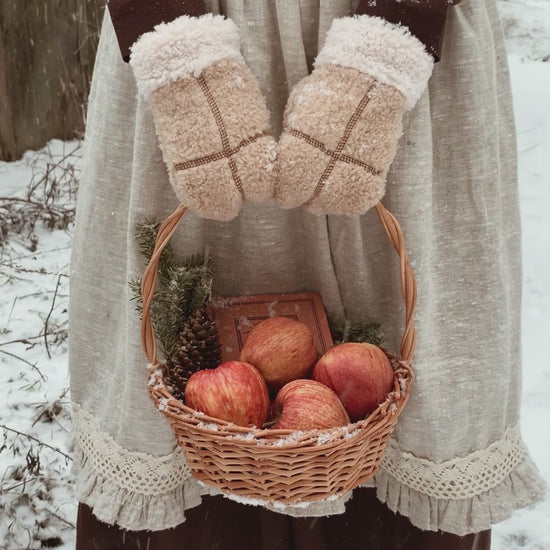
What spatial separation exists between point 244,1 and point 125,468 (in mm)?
695

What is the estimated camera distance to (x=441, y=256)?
1.16 metres

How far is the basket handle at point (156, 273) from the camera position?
99 centimetres

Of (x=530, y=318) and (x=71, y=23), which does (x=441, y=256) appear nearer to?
(x=530, y=318)

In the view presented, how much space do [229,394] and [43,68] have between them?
2333 mm

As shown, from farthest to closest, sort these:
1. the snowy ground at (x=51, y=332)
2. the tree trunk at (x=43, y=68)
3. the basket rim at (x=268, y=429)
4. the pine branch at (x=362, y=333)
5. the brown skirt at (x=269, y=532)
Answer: the tree trunk at (x=43, y=68), the snowy ground at (x=51, y=332), the brown skirt at (x=269, y=532), the pine branch at (x=362, y=333), the basket rim at (x=268, y=429)

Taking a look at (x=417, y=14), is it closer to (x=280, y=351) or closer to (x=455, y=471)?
(x=280, y=351)

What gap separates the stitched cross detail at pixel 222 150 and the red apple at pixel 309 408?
261mm

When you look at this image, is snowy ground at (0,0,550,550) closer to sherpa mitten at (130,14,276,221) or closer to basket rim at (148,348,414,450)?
basket rim at (148,348,414,450)

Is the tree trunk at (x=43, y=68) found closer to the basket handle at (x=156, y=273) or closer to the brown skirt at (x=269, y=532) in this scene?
the brown skirt at (x=269, y=532)

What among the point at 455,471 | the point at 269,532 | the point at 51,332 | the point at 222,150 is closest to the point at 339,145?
the point at 222,150

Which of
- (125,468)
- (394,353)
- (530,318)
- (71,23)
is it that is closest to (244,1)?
(394,353)

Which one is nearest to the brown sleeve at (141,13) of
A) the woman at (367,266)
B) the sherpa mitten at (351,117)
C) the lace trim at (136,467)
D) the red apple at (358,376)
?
the woman at (367,266)

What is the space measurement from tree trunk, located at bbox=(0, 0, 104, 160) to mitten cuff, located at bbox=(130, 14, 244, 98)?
2.12 metres

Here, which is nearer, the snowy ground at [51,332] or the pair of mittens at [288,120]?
the pair of mittens at [288,120]
